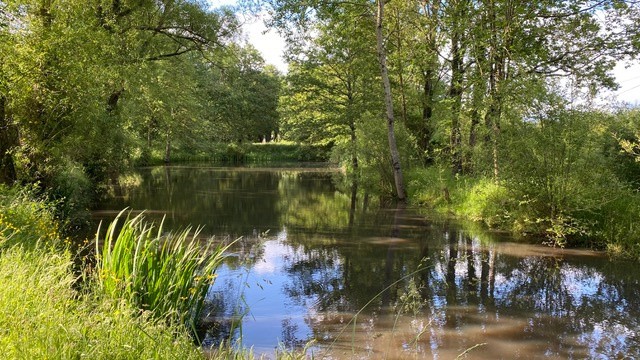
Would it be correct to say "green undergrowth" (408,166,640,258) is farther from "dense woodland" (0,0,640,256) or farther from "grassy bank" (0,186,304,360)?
"grassy bank" (0,186,304,360)

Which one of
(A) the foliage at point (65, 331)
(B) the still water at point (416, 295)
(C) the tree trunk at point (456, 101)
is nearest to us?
(A) the foliage at point (65, 331)

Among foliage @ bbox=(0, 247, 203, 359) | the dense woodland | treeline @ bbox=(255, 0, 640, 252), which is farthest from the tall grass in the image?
treeline @ bbox=(255, 0, 640, 252)

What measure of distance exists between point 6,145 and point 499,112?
460 inches

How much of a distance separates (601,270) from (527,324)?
11.0ft

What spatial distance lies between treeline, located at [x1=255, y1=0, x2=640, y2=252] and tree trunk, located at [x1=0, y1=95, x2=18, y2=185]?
10.2 metres

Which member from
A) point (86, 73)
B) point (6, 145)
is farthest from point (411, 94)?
point (6, 145)

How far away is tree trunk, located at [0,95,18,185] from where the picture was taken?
9703 mm

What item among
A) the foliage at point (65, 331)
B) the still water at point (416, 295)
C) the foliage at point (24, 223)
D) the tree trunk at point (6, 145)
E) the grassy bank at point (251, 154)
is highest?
the grassy bank at point (251, 154)

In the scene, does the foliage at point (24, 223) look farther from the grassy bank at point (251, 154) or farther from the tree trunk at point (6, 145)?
the grassy bank at point (251, 154)

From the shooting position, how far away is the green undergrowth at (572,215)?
9094 mm

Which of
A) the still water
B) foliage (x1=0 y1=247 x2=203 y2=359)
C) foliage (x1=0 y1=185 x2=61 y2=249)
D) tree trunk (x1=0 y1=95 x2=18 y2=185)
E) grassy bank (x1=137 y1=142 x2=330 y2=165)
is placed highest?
grassy bank (x1=137 y1=142 x2=330 y2=165)

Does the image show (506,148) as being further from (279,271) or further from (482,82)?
(279,271)

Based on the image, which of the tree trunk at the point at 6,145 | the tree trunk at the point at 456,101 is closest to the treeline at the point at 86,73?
the tree trunk at the point at 6,145

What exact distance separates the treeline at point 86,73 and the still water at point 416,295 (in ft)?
12.4
